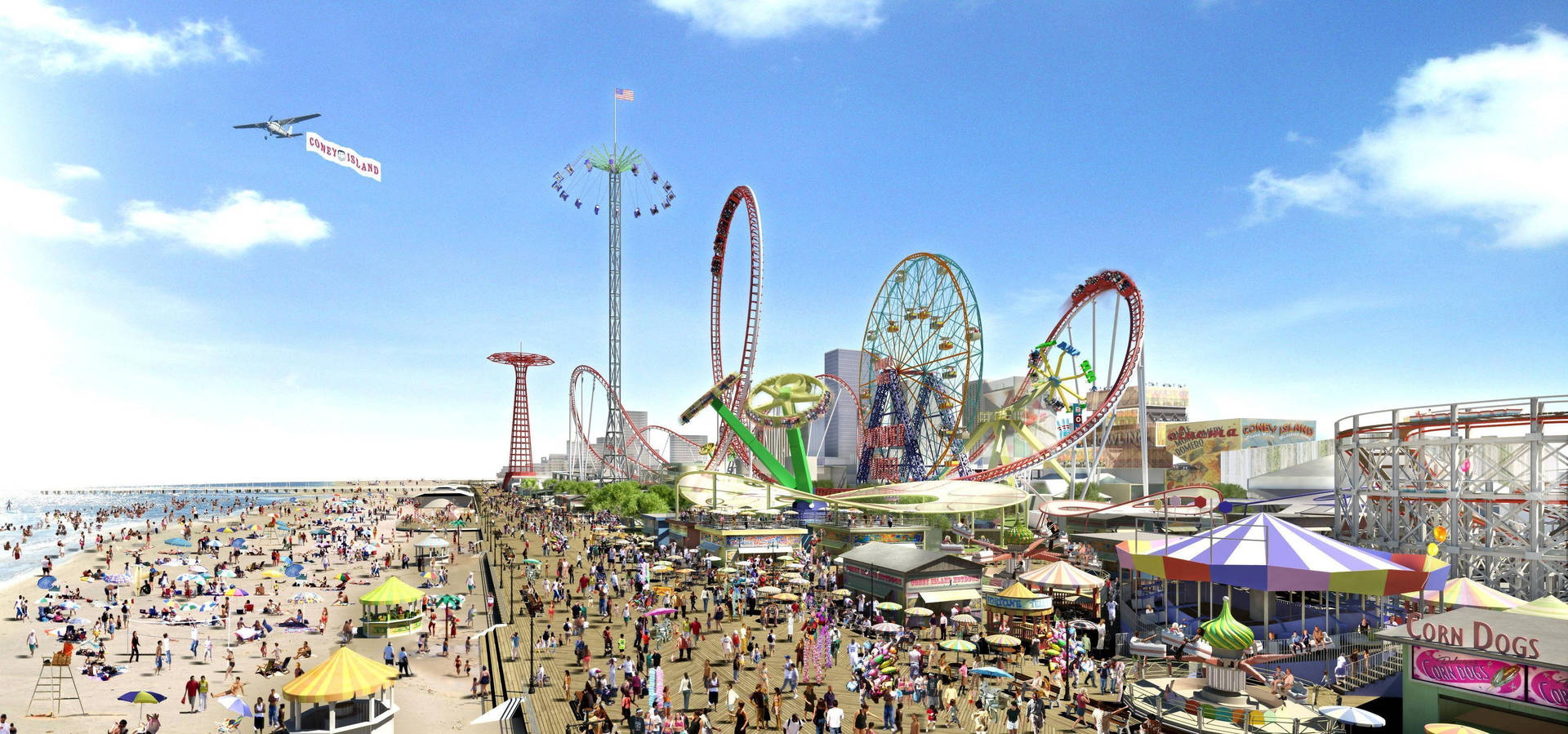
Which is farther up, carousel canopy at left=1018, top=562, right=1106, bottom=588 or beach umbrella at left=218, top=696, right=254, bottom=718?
carousel canopy at left=1018, top=562, right=1106, bottom=588

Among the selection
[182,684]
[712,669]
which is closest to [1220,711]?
[712,669]

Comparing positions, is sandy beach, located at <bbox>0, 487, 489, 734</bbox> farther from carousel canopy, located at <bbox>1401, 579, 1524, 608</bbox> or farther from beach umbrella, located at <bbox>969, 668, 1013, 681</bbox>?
carousel canopy, located at <bbox>1401, 579, 1524, 608</bbox>

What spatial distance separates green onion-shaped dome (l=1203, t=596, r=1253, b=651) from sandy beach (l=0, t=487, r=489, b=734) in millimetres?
16061

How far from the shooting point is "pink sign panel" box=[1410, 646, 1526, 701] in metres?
12.8

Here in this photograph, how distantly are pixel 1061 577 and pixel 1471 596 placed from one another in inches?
376

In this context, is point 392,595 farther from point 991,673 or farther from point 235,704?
point 991,673

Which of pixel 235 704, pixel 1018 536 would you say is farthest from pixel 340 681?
pixel 1018 536

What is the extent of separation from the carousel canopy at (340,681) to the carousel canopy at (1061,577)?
17.5 meters

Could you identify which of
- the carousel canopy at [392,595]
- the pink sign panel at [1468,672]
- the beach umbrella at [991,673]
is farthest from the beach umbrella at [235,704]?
the pink sign panel at [1468,672]

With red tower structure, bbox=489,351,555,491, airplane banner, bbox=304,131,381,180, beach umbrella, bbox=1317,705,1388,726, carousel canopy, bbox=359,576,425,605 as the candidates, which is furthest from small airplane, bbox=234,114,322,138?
red tower structure, bbox=489,351,555,491

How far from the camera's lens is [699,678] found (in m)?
22.0

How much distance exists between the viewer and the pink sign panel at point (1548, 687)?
12203mm

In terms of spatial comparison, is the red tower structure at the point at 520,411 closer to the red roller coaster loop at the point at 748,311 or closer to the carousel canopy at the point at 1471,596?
the red roller coaster loop at the point at 748,311

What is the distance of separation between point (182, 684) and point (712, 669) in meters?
15.1
